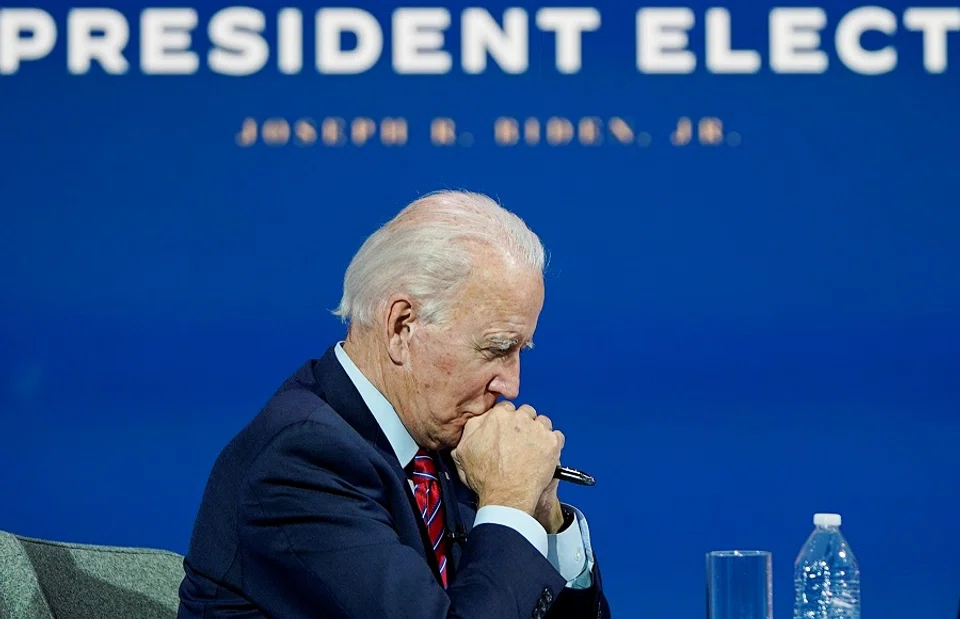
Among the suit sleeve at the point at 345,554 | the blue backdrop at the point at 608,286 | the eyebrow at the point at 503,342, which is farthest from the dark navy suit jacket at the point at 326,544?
the blue backdrop at the point at 608,286

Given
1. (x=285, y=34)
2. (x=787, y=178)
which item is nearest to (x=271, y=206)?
(x=285, y=34)

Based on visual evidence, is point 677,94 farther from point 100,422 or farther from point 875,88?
point 100,422

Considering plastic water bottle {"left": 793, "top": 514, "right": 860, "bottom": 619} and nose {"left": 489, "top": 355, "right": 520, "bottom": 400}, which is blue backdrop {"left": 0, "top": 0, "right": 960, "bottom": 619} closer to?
plastic water bottle {"left": 793, "top": 514, "right": 860, "bottom": 619}

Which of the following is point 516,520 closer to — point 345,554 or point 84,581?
point 345,554

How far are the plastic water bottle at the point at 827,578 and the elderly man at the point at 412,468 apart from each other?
345 mm

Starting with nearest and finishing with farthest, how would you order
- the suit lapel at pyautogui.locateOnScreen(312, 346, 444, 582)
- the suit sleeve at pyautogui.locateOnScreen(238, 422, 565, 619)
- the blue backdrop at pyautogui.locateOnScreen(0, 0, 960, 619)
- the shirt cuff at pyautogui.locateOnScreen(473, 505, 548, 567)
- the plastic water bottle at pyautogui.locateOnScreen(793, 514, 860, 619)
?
1. the suit sleeve at pyautogui.locateOnScreen(238, 422, 565, 619)
2. the shirt cuff at pyautogui.locateOnScreen(473, 505, 548, 567)
3. the suit lapel at pyautogui.locateOnScreen(312, 346, 444, 582)
4. the plastic water bottle at pyautogui.locateOnScreen(793, 514, 860, 619)
5. the blue backdrop at pyautogui.locateOnScreen(0, 0, 960, 619)

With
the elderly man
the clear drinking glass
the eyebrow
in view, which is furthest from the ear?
the clear drinking glass

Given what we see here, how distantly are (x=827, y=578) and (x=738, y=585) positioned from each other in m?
0.76

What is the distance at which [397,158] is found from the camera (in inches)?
137

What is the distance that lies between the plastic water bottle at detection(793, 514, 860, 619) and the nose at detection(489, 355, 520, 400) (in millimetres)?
473

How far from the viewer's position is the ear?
1.91 metres

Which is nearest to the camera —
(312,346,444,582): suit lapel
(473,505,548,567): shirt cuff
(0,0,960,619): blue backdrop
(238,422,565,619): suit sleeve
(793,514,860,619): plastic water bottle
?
(238,422,565,619): suit sleeve

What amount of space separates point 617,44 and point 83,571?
77.3 inches

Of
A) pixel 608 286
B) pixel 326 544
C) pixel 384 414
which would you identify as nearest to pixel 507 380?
pixel 384 414
